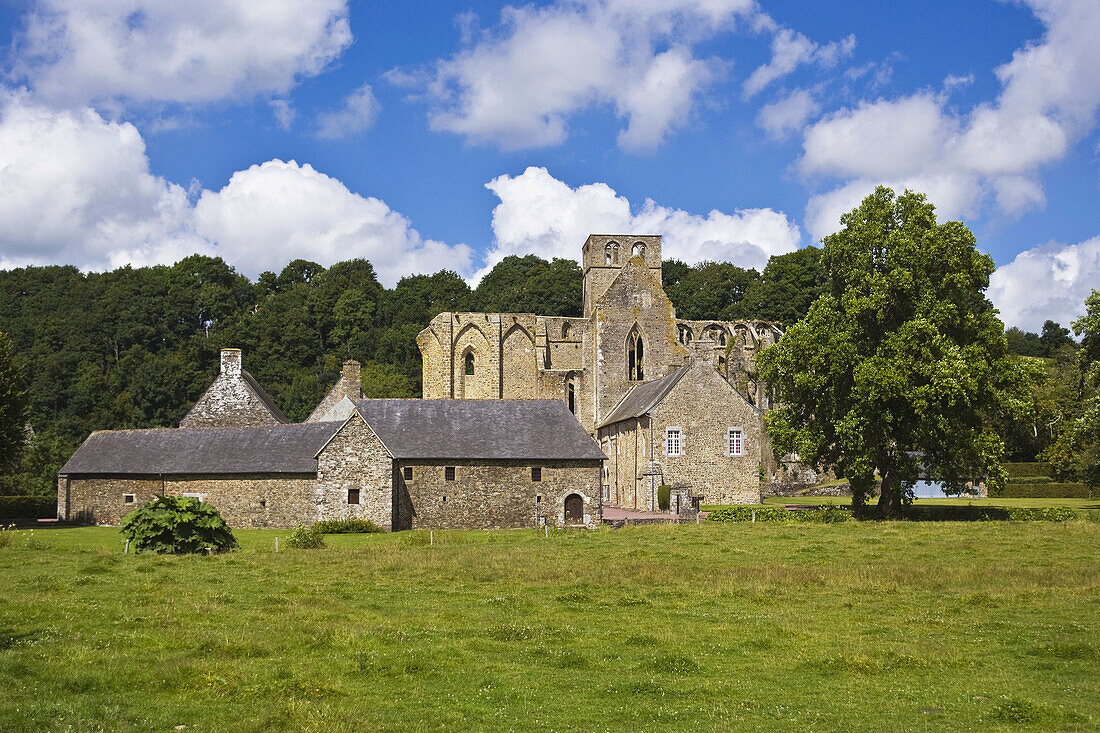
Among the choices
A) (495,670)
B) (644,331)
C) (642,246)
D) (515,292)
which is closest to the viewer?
(495,670)

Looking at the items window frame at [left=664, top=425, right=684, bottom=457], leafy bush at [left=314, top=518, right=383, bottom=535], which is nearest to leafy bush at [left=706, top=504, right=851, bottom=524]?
window frame at [left=664, top=425, right=684, bottom=457]

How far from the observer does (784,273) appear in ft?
300

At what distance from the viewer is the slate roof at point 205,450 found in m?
38.9

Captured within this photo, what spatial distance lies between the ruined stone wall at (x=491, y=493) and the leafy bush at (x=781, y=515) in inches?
195

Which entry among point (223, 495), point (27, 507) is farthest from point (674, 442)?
point (27, 507)

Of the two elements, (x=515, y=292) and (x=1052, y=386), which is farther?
(x=515, y=292)

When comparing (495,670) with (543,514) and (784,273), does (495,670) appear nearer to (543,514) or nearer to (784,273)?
(543,514)

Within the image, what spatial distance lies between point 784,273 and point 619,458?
1851 inches

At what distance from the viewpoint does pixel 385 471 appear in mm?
35719

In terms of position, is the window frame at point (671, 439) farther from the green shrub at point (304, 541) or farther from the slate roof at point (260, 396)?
the slate roof at point (260, 396)

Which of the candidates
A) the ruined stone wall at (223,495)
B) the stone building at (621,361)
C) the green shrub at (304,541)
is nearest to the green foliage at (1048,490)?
the stone building at (621,361)

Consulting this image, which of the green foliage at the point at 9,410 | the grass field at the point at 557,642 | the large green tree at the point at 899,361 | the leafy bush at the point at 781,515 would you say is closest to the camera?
the grass field at the point at 557,642

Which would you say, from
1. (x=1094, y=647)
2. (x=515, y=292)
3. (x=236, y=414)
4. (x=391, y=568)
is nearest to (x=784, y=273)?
(x=515, y=292)

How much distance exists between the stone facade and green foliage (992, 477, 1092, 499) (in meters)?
42.3
